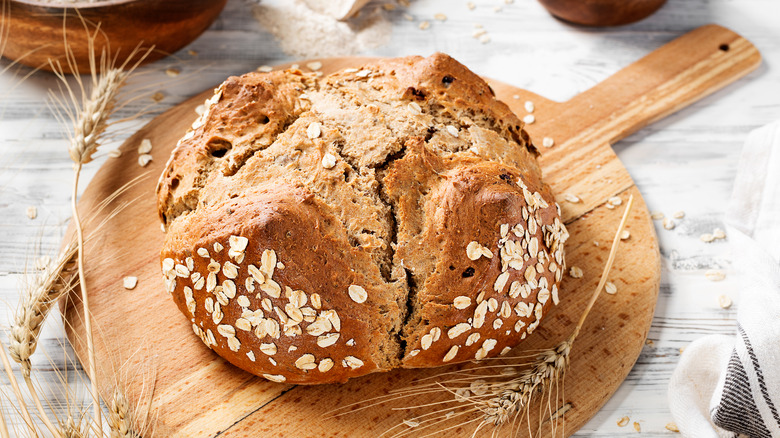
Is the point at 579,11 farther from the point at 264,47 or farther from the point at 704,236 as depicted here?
the point at 264,47

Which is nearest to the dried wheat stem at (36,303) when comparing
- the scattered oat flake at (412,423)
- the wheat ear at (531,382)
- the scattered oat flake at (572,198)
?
the scattered oat flake at (412,423)

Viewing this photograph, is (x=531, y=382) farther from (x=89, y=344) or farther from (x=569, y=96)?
(x=569, y=96)

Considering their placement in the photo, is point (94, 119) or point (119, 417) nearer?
point (119, 417)

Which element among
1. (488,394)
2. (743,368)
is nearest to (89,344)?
(488,394)

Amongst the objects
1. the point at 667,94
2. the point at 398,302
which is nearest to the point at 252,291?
the point at 398,302

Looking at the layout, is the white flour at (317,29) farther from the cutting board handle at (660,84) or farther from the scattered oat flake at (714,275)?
the scattered oat flake at (714,275)
